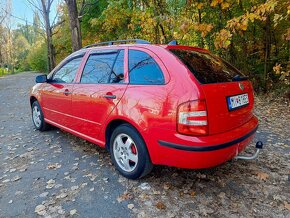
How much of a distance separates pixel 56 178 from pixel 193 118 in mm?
2095

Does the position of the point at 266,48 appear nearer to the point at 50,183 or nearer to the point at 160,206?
the point at 160,206

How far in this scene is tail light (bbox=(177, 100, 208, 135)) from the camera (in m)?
2.43

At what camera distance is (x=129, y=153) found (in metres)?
3.13

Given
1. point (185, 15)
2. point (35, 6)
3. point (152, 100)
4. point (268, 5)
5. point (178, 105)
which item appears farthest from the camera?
point (35, 6)

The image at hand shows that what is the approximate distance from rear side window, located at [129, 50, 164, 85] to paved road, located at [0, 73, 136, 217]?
1355 mm

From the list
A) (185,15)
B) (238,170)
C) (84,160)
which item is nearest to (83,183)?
(84,160)

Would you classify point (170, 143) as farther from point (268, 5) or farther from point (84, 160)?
point (268, 5)

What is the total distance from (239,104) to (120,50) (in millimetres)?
1685

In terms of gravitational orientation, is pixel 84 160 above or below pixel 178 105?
below

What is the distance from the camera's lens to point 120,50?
332 cm

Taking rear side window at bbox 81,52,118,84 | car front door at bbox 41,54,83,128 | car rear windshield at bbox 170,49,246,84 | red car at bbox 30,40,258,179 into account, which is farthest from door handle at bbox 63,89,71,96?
car rear windshield at bbox 170,49,246,84

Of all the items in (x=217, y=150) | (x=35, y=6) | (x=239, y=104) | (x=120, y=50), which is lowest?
(x=217, y=150)

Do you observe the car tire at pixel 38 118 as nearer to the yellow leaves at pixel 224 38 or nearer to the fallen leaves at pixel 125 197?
the fallen leaves at pixel 125 197

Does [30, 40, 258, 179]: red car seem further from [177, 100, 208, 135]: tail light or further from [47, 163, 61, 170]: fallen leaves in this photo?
[47, 163, 61, 170]: fallen leaves
